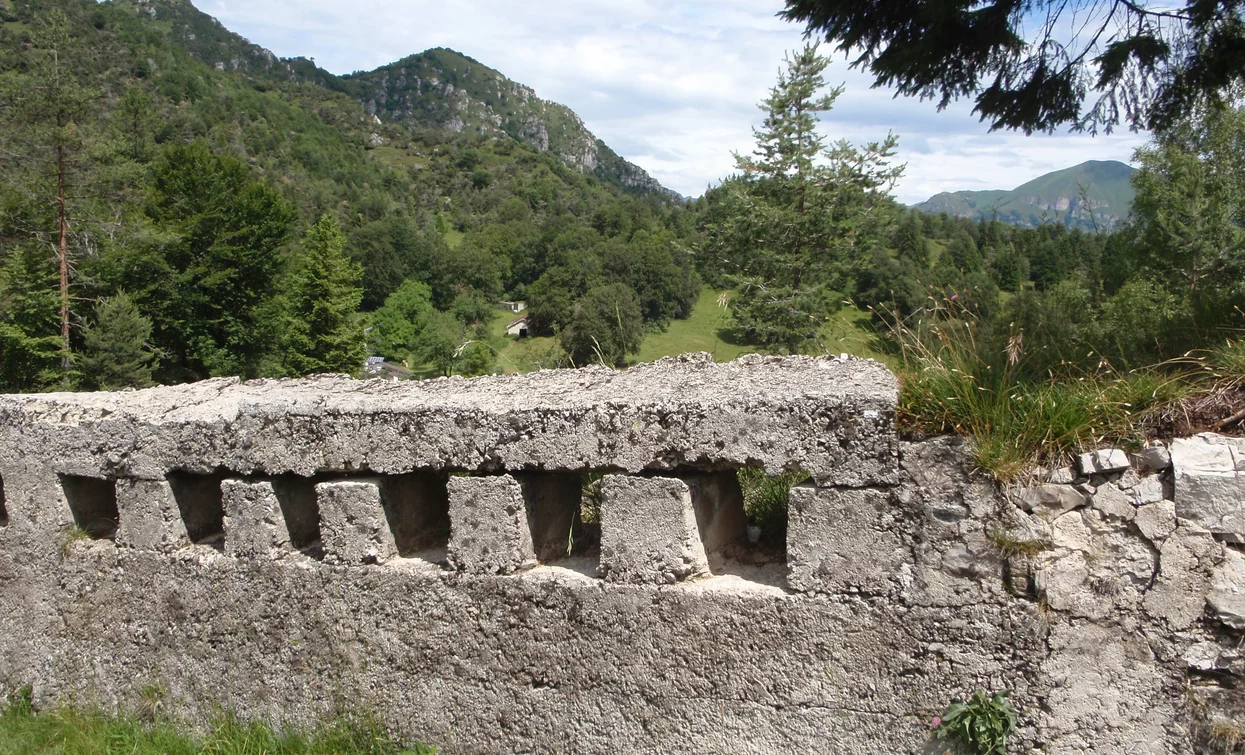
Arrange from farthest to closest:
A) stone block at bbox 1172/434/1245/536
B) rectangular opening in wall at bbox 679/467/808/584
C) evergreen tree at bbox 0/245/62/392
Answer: evergreen tree at bbox 0/245/62/392
rectangular opening in wall at bbox 679/467/808/584
stone block at bbox 1172/434/1245/536

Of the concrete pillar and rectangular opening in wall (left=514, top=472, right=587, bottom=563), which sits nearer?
the concrete pillar

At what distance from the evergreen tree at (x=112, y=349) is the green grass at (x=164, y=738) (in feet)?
76.5

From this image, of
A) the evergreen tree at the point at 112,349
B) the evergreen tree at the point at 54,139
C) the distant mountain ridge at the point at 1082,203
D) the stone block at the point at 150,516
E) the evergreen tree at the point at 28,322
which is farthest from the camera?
the evergreen tree at the point at 112,349

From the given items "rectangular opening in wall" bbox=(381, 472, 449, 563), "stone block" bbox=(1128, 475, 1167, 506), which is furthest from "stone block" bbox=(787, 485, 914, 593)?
"rectangular opening in wall" bbox=(381, 472, 449, 563)

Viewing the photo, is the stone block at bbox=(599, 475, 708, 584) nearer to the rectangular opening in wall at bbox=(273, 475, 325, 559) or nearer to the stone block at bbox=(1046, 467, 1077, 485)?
the stone block at bbox=(1046, 467, 1077, 485)

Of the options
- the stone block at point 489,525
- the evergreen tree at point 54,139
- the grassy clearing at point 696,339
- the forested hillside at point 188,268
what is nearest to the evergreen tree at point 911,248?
the grassy clearing at point 696,339

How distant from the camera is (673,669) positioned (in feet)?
9.11

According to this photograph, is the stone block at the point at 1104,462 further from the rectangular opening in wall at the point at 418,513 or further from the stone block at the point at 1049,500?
the rectangular opening in wall at the point at 418,513

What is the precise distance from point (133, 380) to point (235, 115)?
279 feet

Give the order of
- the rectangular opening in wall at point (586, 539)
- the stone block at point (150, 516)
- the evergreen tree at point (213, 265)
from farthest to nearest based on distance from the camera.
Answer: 1. the evergreen tree at point (213, 265)
2. the stone block at point (150, 516)
3. the rectangular opening in wall at point (586, 539)

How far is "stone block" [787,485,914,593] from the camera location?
2541mm

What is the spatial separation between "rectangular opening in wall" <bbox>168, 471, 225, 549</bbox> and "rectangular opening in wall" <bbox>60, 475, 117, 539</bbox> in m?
0.40

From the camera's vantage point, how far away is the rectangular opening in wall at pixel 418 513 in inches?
127

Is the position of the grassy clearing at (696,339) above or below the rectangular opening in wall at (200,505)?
above
